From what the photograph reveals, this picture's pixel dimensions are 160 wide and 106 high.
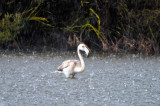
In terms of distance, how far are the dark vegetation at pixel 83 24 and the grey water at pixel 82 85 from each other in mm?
5703

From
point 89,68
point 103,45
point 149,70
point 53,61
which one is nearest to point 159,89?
point 149,70

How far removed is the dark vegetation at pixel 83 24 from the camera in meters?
21.6

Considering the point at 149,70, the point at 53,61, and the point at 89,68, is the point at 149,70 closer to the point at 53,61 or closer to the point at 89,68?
the point at 89,68

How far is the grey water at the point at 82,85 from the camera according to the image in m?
8.73

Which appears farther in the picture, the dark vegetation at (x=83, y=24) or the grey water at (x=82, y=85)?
the dark vegetation at (x=83, y=24)

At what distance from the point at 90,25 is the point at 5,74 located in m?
9.90

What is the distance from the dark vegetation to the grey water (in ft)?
18.7

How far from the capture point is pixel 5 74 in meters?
13.0

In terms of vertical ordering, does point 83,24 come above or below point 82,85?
below

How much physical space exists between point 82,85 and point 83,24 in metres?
12.0

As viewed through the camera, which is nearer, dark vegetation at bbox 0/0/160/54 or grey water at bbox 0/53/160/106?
grey water at bbox 0/53/160/106

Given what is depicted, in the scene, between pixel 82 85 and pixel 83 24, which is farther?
pixel 83 24

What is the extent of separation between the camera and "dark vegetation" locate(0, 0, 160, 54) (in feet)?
70.8

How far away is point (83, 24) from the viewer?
74.6ft
